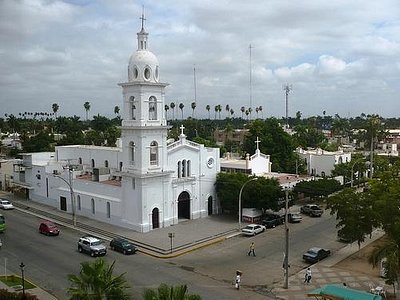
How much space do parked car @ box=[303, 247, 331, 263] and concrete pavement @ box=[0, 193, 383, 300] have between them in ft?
1.57

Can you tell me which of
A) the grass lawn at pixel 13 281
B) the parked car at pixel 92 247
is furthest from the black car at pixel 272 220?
the grass lawn at pixel 13 281

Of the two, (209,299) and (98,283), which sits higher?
(98,283)

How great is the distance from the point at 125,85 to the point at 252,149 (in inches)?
1627

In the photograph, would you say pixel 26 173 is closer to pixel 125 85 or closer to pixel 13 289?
pixel 125 85

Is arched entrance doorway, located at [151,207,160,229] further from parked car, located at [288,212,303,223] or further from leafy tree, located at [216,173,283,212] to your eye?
parked car, located at [288,212,303,223]

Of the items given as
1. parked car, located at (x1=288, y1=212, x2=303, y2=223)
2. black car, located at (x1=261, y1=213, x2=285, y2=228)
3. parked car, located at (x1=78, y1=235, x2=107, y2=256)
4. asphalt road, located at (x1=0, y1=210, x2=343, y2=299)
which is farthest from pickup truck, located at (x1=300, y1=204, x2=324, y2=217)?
parked car, located at (x1=78, y1=235, x2=107, y2=256)

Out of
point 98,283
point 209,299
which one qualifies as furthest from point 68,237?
point 98,283

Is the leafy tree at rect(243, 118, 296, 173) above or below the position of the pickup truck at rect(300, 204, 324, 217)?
above

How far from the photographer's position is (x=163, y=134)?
1813 inches

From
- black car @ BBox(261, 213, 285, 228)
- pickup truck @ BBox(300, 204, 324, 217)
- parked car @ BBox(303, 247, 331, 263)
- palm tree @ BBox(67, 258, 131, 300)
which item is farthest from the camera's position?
pickup truck @ BBox(300, 204, 324, 217)

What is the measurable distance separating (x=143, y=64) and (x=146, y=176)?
10743mm

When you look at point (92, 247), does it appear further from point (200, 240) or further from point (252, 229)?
point (252, 229)

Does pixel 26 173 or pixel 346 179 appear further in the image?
pixel 346 179

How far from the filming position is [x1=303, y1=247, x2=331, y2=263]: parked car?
35.4 metres
